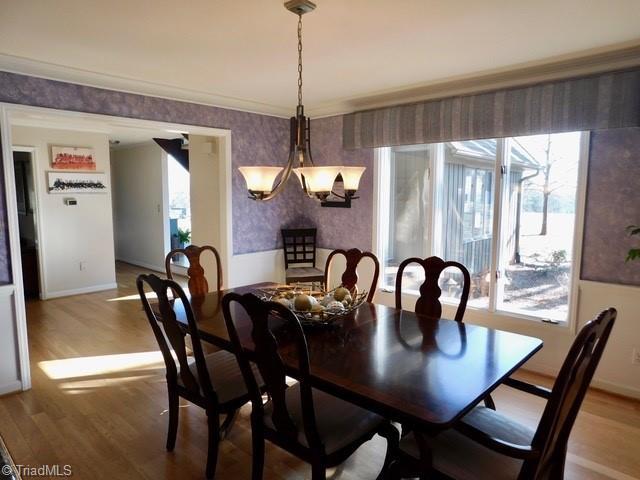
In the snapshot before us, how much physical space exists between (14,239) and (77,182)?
312 centimetres

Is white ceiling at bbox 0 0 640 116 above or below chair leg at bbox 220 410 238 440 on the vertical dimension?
above

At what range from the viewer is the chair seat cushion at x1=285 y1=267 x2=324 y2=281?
4.46 meters

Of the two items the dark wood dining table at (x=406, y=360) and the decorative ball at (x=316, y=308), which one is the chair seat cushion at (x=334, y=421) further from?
the decorative ball at (x=316, y=308)

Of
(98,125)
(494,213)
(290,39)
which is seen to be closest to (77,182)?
(98,125)

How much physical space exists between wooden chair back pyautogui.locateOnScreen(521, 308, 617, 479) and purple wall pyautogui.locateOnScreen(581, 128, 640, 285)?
1.83m

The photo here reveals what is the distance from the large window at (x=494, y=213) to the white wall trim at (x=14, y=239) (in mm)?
3112

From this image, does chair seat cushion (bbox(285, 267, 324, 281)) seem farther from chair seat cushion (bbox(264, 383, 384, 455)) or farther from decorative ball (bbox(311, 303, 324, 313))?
chair seat cushion (bbox(264, 383, 384, 455))

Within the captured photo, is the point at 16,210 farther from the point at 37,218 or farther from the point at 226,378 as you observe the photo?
the point at 37,218

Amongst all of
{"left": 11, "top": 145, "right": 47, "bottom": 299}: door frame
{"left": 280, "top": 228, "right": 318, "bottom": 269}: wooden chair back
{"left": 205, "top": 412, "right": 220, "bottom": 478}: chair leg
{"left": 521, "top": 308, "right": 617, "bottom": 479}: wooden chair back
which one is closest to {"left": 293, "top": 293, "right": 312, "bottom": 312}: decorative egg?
{"left": 205, "top": 412, "right": 220, "bottom": 478}: chair leg

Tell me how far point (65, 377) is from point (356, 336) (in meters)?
2.56

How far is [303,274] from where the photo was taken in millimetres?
4512

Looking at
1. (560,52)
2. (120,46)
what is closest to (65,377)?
(120,46)

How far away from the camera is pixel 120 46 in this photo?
2691mm

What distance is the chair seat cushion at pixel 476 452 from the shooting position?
1.53m
